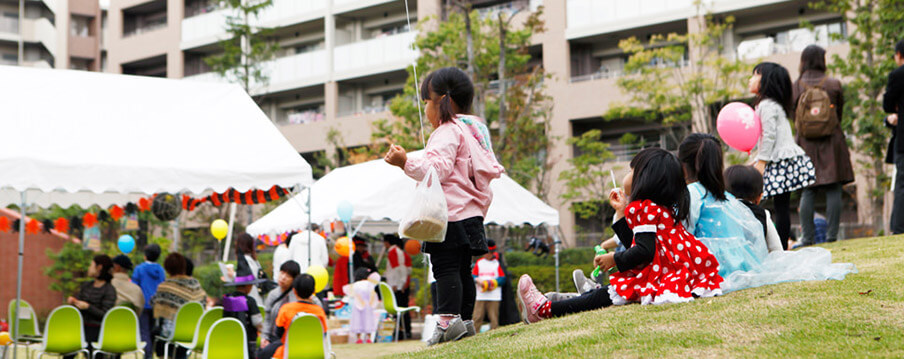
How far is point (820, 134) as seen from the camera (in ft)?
23.4

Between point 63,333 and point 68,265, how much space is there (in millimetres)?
12824

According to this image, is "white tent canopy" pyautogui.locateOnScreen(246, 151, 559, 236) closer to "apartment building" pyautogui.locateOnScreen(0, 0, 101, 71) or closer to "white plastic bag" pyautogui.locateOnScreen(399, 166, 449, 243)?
"white plastic bag" pyautogui.locateOnScreen(399, 166, 449, 243)

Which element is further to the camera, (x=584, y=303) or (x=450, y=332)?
(x=584, y=303)

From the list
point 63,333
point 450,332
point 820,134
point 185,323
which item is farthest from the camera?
point 185,323

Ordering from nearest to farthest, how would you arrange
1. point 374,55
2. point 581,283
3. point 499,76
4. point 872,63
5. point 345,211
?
1. point 581,283
2. point 345,211
3. point 872,63
4. point 499,76
5. point 374,55

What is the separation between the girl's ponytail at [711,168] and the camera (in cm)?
476

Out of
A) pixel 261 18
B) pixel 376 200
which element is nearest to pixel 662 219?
pixel 376 200

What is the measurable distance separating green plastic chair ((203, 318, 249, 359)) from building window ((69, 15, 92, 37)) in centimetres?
3777

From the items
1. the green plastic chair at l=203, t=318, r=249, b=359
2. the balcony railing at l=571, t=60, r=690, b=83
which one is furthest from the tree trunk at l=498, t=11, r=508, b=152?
the green plastic chair at l=203, t=318, r=249, b=359

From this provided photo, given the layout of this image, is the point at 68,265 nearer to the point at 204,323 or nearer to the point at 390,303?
the point at 390,303

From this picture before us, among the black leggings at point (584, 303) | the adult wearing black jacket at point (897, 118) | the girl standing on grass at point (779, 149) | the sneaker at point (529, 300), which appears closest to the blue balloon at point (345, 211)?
the girl standing on grass at point (779, 149)

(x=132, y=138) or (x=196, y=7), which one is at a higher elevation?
(x=196, y=7)

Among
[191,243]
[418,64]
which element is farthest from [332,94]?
[418,64]

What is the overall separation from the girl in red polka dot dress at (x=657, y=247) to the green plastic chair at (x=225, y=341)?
2.68 meters
